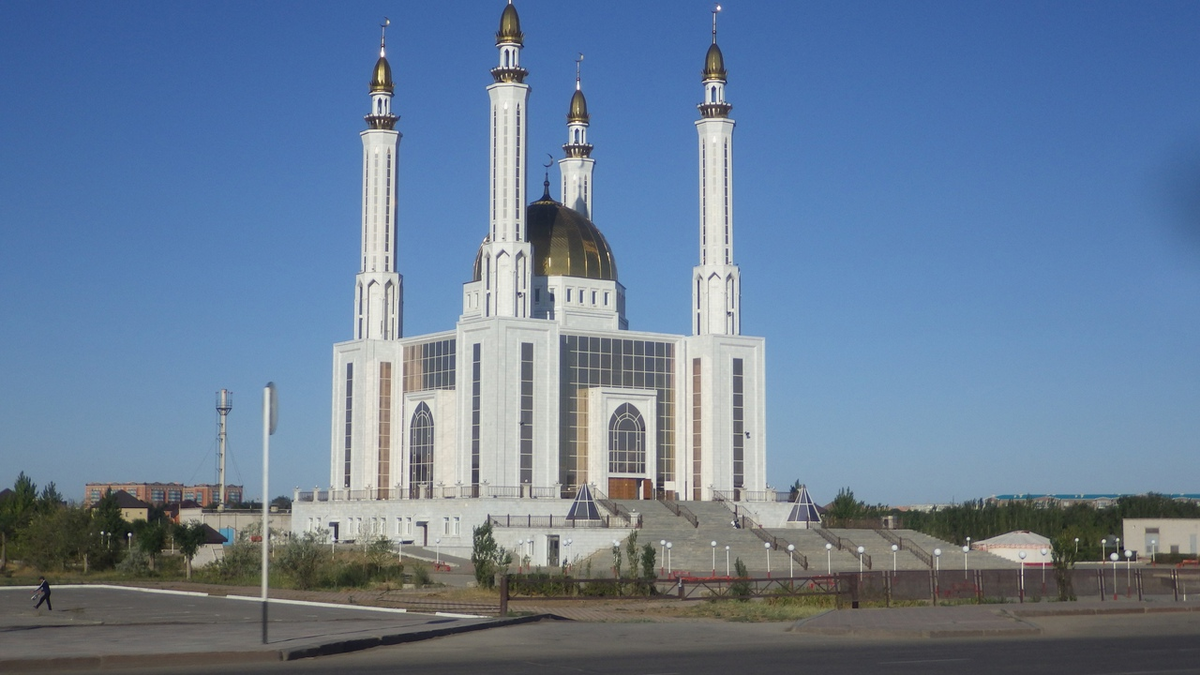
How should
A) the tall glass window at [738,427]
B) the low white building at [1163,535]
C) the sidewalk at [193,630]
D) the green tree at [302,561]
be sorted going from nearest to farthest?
the sidewalk at [193,630], the green tree at [302,561], the tall glass window at [738,427], the low white building at [1163,535]

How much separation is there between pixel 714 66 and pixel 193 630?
179 ft

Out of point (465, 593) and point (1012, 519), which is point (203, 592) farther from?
point (1012, 519)

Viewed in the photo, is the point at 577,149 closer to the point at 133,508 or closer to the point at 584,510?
the point at 584,510

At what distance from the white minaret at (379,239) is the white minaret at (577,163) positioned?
12.4 metres

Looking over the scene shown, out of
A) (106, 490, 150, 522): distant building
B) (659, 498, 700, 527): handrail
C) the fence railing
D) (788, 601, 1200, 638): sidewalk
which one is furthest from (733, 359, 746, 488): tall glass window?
(106, 490, 150, 522): distant building

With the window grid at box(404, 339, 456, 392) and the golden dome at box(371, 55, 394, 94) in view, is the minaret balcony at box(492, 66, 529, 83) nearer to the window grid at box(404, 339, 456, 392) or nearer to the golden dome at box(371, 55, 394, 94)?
the golden dome at box(371, 55, 394, 94)

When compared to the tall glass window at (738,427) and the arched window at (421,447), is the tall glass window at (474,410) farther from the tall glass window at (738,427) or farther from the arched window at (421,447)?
the tall glass window at (738,427)

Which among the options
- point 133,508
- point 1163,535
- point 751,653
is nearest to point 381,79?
point 1163,535

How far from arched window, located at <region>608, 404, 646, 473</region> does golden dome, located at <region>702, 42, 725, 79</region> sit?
57.6 feet

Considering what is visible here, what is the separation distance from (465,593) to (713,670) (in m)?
19.7

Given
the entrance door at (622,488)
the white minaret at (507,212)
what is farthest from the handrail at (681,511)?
the white minaret at (507,212)

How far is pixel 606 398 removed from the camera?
70.1 metres

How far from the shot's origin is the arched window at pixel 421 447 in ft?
236

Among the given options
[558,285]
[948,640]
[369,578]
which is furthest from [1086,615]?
[558,285]
